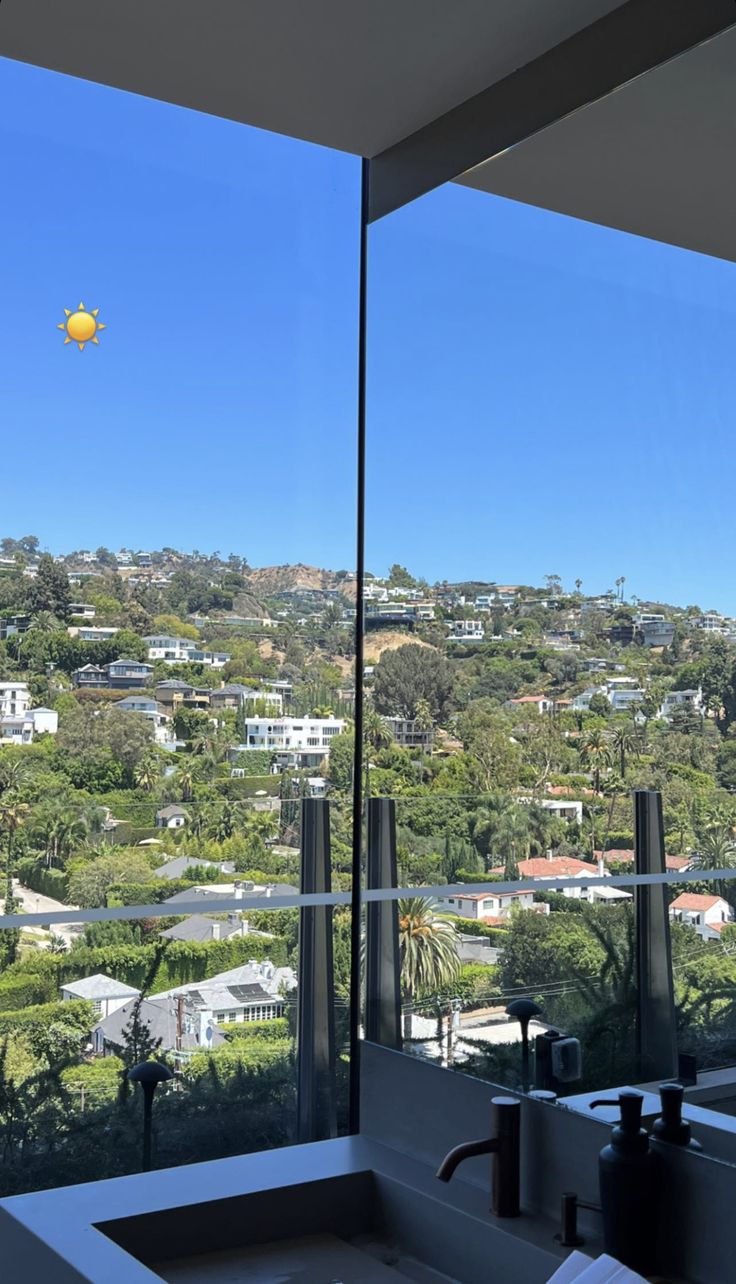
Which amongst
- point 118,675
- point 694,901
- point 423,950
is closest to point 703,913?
point 694,901

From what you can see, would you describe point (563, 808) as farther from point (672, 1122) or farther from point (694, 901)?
point (672, 1122)

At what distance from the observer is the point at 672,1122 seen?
1.49 meters

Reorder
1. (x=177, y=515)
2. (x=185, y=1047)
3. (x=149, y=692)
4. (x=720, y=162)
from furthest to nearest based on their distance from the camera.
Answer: (x=177, y=515)
(x=149, y=692)
(x=185, y=1047)
(x=720, y=162)

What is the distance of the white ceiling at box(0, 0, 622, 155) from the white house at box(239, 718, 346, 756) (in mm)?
1848

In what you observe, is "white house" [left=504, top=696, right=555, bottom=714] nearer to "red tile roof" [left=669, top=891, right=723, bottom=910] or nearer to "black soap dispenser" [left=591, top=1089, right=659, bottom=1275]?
"red tile roof" [left=669, top=891, right=723, bottom=910]

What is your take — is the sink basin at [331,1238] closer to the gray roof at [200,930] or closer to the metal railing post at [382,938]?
the metal railing post at [382,938]

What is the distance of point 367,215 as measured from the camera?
7.47 ft

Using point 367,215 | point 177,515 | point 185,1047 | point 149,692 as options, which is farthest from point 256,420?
point 185,1047

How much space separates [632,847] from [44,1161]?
7.09ft

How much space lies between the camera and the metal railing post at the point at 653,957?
5.05ft

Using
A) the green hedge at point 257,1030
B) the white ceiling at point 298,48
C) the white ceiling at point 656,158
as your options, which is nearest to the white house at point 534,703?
the white ceiling at point 656,158

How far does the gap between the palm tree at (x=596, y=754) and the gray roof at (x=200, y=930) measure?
2223 millimetres

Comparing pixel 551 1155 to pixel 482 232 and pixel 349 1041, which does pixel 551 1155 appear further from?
pixel 482 232

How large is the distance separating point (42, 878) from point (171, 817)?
497mm
